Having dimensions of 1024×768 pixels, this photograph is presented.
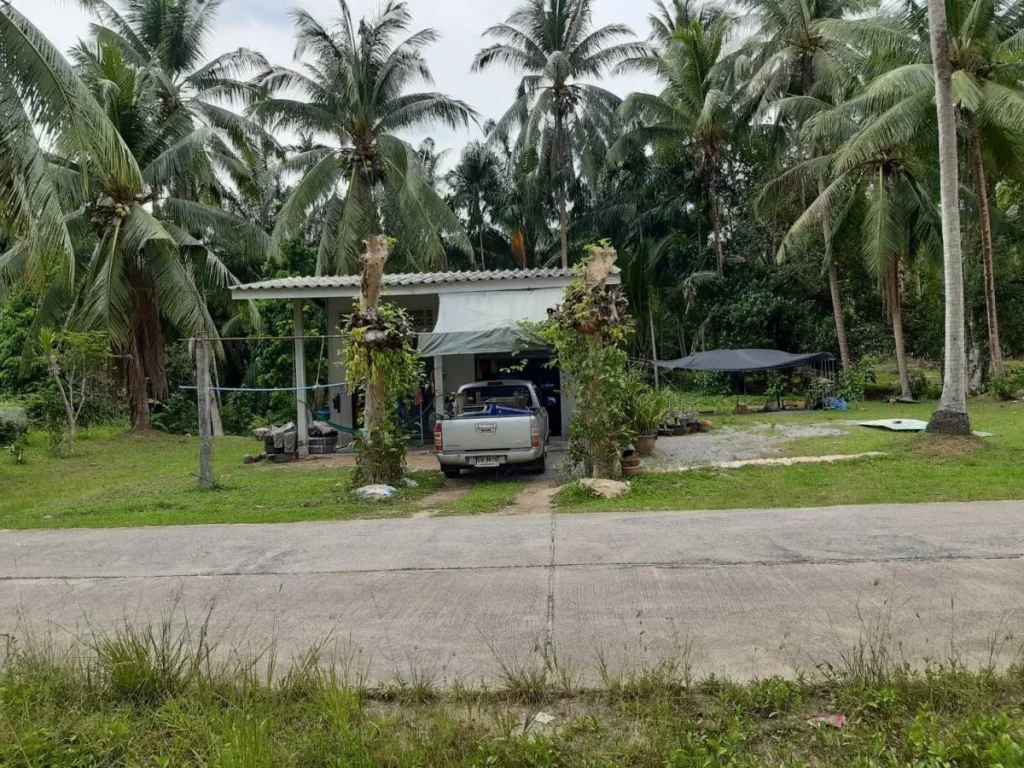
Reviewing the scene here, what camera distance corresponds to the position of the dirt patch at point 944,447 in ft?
37.4

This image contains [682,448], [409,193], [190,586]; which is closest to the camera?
[190,586]

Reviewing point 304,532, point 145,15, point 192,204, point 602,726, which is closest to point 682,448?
point 304,532

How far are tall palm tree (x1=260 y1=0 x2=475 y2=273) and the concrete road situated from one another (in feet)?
46.1

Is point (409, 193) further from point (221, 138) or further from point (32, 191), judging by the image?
point (32, 191)

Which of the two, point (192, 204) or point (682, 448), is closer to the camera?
point (682, 448)

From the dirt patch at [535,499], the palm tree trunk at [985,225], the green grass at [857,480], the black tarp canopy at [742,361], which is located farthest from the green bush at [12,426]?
the palm tree trunk at [985,225]

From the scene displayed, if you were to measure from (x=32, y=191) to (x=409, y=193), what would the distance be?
411 inches

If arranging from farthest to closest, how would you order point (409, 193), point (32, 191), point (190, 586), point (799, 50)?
point (799, 50), point (409, 193), point (32, 191), point (190, 586)

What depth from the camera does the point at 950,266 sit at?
40.5ft

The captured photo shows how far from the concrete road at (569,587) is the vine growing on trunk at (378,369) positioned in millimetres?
2574

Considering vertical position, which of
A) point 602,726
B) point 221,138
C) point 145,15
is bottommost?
point 602,726

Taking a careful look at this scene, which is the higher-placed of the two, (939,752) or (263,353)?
(263,353)

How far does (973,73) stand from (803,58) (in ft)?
26.7

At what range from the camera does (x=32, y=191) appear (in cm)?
1080
